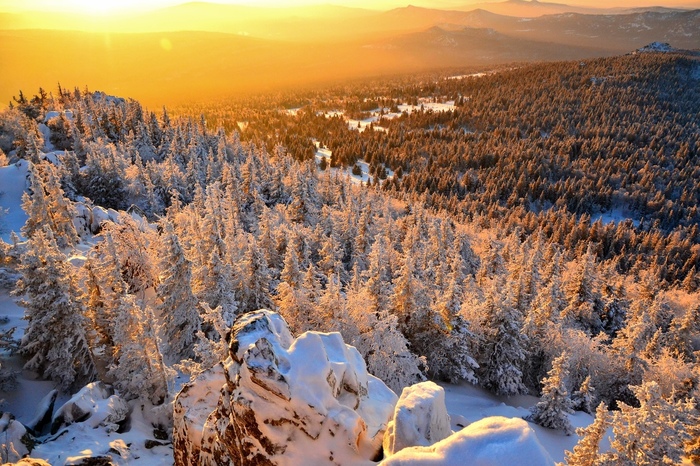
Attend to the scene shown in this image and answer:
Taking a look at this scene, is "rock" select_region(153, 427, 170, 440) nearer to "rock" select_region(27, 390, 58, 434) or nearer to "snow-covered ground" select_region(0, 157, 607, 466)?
"snow-covered ground" select_region(0, 157, 607, 466)

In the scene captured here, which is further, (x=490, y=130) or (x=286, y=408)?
(x=490, y=130)

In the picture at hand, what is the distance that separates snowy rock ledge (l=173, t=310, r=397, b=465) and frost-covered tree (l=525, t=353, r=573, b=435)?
14921 millimetres

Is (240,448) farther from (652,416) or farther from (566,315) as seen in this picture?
(566,315)

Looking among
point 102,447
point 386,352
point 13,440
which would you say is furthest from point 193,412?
point 386,352

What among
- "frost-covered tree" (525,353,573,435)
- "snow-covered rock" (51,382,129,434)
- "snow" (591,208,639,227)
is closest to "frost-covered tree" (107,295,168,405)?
"snow-covered rock" (51,382,129,434)

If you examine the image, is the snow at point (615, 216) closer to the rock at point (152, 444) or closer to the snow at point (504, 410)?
the snow at point (504, 410)

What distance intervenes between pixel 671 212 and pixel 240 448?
494 ft

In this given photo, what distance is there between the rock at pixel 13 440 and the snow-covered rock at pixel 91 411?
1.56 metres

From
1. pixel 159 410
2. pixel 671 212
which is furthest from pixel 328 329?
pixel 671 212

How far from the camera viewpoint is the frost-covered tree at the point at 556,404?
912 inches

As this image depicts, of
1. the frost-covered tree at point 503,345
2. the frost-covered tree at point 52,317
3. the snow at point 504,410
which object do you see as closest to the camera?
the frost-covered tree at point 52,317

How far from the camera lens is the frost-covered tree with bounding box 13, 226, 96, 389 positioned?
2075cm

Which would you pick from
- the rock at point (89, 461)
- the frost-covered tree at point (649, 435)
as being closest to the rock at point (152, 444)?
the rock at point (89, 461)

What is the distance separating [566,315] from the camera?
43.6 metres
